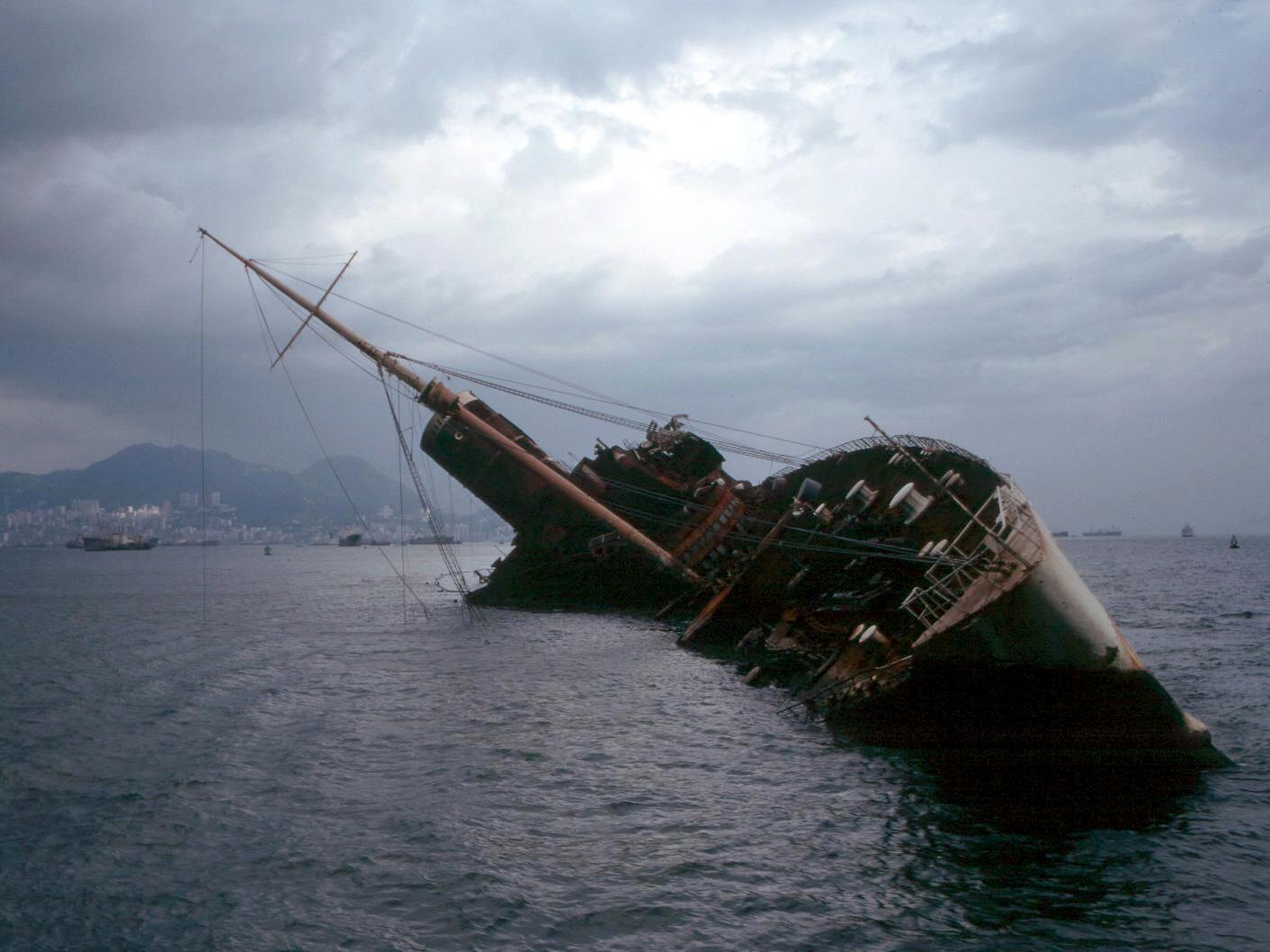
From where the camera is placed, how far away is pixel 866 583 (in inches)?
1007

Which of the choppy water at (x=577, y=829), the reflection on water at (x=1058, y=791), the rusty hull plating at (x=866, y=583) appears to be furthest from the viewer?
the rusty hull plating at (x=866, y=583)

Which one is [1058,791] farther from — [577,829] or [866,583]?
[866,583]

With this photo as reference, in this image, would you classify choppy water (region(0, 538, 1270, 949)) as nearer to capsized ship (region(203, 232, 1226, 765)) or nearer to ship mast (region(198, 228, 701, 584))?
capsized ship (region(203, 232, 1226, 765))

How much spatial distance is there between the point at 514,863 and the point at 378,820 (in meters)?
3.07

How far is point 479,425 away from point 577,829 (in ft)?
97.3

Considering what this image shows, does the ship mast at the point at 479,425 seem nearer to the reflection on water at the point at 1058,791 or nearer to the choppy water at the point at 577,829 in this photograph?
the choppy water at the point at 577,829

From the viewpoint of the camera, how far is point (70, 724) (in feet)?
71.1

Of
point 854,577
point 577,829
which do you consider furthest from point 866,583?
point 577,829

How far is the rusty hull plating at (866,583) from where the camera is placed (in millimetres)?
Answer: 15203

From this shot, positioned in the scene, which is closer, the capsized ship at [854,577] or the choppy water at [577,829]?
the choppy water at [577,829]

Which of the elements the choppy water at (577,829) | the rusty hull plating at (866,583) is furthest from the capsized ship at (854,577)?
the choppy water at (577,829)

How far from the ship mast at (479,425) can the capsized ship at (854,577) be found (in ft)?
0.33

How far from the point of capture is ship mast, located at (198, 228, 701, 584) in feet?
128

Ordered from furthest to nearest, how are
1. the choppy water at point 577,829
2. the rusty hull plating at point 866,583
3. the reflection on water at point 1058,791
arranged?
the rusty hull plating at point 866,583 → the reflection on water at point 1058,791 → the choppy water at point 577,829
